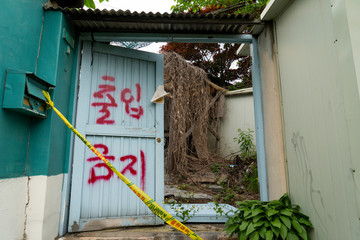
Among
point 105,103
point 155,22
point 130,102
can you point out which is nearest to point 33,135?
point 105,103

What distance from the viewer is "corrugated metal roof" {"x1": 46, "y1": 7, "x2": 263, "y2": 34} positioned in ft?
9.96

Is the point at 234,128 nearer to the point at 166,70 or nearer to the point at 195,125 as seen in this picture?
the point at 195,125

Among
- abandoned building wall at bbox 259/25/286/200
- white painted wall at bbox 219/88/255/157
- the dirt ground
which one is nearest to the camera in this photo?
abandoned building wall at bbox 259/25/286/200

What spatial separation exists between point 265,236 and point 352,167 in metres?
1.06

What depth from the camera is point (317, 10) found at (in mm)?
2273

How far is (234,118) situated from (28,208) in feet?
24.7

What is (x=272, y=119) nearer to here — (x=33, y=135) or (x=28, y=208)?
(x=33, y=135)

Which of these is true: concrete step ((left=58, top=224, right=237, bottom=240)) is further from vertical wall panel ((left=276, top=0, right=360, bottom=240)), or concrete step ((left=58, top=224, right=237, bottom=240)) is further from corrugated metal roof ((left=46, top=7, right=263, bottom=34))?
corrugated metal roof ((left=46, top=7, right=263, bottom=34))

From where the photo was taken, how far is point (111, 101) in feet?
11.0

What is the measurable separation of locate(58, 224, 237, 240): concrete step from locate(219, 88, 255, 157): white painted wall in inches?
223

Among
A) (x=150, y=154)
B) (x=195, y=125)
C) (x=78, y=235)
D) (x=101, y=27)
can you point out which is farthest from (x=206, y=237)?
(x=195, y=125)

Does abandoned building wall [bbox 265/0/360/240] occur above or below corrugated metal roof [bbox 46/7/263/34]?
below

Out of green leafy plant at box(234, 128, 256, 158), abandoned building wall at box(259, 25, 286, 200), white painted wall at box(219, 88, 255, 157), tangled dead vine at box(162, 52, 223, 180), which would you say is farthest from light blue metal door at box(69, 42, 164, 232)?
white painted wall at box(219, 88, 255, 157)

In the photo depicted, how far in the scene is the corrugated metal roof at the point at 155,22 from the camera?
120 inches
